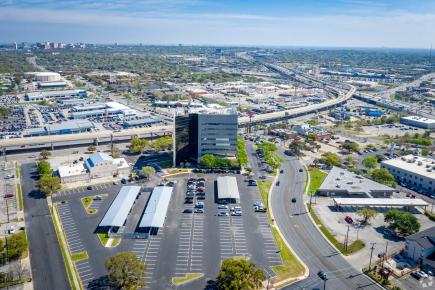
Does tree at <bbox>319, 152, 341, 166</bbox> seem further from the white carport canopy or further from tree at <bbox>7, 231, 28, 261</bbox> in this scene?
tree at <bbox>7, 231, 28, 261</bbox>

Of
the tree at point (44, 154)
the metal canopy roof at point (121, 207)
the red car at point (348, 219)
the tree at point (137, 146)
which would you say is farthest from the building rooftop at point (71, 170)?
the red car at point (348, 219)

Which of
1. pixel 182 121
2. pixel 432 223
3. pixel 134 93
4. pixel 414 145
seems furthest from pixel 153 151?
pixel 134 93

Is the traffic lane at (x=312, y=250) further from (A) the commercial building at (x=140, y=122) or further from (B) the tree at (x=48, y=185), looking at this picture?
(A) the commercial building at (x=140, y=122)

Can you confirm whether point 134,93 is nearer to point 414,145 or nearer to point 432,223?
point 414,145

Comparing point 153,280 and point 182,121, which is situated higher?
point 182,121

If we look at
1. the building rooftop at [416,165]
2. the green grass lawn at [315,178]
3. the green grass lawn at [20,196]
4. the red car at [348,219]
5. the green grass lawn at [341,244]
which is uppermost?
the building rooftop at [416,165]

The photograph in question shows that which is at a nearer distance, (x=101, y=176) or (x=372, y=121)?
(x=101, y=176)
